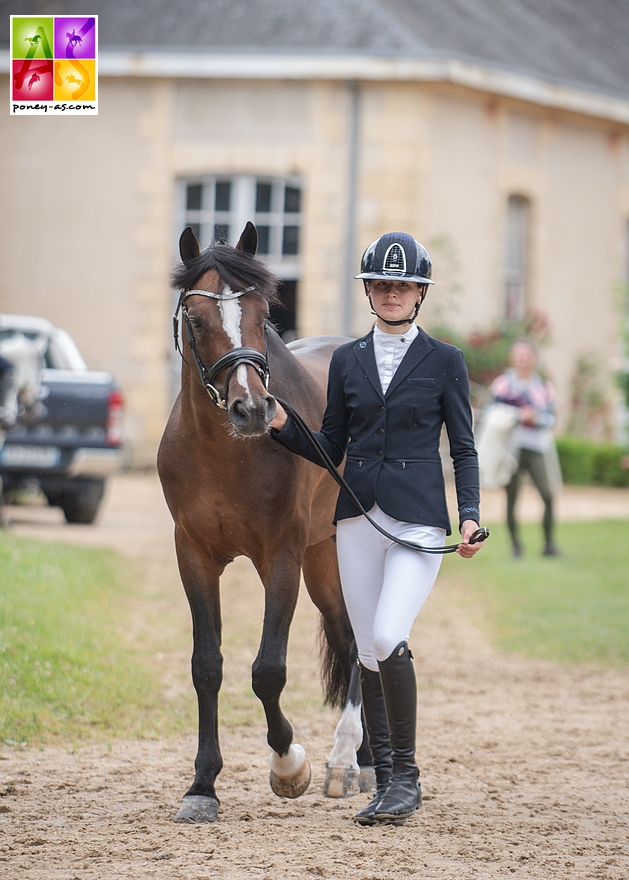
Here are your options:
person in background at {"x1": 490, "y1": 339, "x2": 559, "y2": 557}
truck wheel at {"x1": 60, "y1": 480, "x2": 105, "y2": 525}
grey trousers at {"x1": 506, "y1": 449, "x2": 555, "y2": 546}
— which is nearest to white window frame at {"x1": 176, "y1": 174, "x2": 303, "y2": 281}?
truck wheel at {"x1": 60, "y1": 480, "x2": 105, "y2": 525}

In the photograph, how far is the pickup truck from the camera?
1209 cm

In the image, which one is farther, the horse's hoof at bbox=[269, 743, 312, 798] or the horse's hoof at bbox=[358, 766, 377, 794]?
the horse's hoof at bbox=[358, 766, 377, 794]

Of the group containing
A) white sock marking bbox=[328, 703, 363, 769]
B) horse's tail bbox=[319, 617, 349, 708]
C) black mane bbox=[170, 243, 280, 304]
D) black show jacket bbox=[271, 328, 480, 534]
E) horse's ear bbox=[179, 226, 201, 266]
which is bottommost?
white sock marking bbox=[328, 703, 363, 769]

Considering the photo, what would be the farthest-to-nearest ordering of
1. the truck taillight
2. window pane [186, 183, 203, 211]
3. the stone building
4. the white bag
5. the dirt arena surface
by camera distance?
window pane [186, 183, 203, 211] → the stone building → the truck taillight → the white bag → the dirt arena surface

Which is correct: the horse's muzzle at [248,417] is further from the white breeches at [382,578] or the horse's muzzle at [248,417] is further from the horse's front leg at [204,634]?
the horse's front leg at [204,634]

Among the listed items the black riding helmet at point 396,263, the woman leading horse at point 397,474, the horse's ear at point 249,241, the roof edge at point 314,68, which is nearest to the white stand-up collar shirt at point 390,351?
the woman leading horse at point 397,474

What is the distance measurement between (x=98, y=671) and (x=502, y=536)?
722cm

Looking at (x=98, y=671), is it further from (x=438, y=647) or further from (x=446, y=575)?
(x=446, y=575)

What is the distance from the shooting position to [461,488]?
4.54 metres

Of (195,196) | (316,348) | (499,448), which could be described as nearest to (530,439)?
(499,448)

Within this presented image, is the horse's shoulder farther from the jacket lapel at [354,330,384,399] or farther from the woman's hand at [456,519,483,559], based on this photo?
the woman's hand at [456,519,483,559]

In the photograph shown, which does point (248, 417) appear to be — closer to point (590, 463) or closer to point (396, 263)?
point (396, 263)

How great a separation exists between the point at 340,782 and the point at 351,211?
13.9 meters

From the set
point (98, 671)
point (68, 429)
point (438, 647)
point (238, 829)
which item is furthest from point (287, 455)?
point (68, 429)
